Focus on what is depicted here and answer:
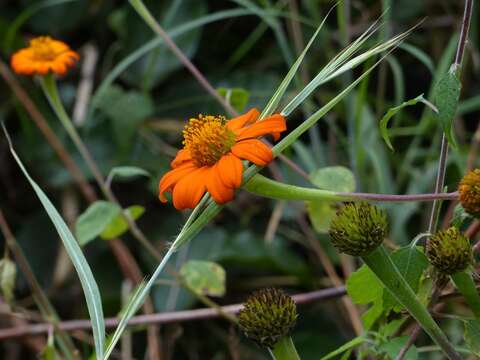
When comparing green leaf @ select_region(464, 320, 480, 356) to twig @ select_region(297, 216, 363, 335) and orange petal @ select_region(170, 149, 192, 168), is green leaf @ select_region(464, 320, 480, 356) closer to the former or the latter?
orange petal @ select_region(170, 149, 192, 168)

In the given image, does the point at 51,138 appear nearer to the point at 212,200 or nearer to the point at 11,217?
the point at 11,217

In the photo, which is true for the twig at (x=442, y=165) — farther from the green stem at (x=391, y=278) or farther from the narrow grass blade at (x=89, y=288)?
the narrow grass blade at (x=89, y=288)

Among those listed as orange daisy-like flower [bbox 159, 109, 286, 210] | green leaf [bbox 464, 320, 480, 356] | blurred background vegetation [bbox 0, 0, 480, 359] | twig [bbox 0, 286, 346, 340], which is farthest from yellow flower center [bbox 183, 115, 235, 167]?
blurred background vegetation [bbox 0, 0, 480, 359]

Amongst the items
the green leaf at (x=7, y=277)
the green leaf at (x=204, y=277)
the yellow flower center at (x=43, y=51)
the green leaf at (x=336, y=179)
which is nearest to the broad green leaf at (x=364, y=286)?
the green leaf at (x=336, y=179)

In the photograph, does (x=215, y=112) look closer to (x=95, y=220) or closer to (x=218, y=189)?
(x=95, y=220)

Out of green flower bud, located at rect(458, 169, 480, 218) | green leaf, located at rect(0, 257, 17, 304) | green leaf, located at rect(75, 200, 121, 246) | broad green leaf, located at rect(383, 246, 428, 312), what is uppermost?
green flower bud, located at rect(458, 169, 480, 218)

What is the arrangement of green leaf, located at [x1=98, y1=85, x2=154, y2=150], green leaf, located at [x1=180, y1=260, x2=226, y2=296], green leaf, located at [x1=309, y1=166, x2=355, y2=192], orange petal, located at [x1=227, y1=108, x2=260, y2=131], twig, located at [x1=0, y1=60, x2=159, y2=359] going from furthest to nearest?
1. green leaf, located at [x1=98, y1=85, x2=154, y2=150]
2. twig, located at [x1=0, y1=60, x2=159, y2=359]
3. green leaf, located at [x1=180, y1=260, x2=226, y2=296]
4. green leaf, located at [x1=309, y1=166, x2=355, y2=192]
5. orange petal, located at [x1=227, y1=108, x2=260, y2=131]

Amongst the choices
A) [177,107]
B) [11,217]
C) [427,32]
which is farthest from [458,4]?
[11,217]
